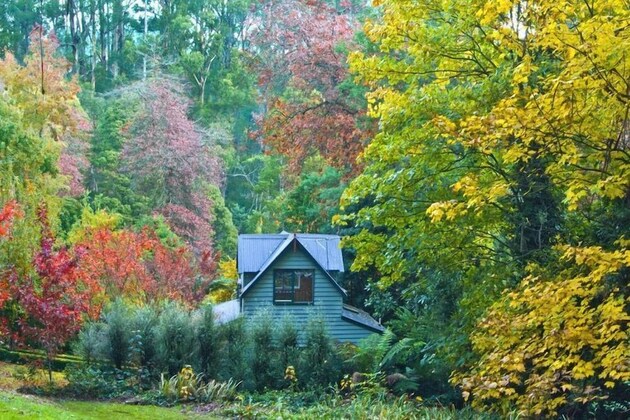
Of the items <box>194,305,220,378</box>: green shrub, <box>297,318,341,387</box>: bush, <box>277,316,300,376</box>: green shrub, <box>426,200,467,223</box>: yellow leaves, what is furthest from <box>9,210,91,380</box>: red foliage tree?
<box>426,200,467,223</box>: yellow leaves

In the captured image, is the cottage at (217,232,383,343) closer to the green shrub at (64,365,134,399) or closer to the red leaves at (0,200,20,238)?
the green shrub at (64,365,134,399)

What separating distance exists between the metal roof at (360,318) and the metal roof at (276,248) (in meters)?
1.49

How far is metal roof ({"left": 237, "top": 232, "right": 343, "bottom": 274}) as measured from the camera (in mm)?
22781

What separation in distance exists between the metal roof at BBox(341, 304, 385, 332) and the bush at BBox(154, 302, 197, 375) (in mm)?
6709

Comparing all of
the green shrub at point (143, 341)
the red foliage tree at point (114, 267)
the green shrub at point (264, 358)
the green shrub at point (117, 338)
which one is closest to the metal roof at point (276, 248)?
the red foliage tree at point (114, 267)

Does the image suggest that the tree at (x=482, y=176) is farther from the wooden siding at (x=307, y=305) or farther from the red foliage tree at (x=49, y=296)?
the wooden siding at (x=307, y=305)

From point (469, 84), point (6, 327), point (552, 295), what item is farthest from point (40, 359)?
point (552, 295)

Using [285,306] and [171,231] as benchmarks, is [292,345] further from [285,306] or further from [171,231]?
[171,231]

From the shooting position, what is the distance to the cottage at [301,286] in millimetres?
22250

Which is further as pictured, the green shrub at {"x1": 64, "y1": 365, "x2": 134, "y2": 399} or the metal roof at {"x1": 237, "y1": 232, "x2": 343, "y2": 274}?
the metal roof at {"x1": 237, "y1": 232, "x2": 343, "y2": 274}

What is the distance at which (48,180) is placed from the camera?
22438 millimetres

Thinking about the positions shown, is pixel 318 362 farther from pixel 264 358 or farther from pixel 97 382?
pixel 97 382

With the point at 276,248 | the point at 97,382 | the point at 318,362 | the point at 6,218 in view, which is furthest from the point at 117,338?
the point at 276,248

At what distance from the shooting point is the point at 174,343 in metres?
17.0
